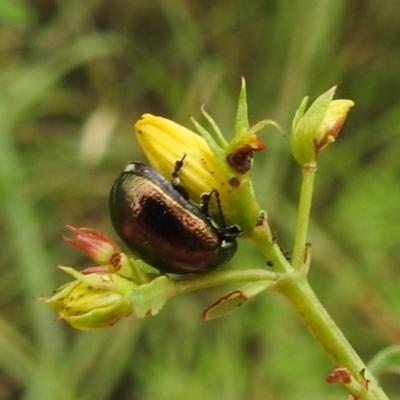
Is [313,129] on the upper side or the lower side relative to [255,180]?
upper

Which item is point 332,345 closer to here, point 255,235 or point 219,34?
point 255,235

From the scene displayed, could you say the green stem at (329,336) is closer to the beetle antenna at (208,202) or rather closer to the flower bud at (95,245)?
the beetle antenna at (208,202)

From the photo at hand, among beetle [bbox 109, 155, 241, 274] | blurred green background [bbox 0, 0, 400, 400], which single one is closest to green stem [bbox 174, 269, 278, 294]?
beetle [bbox 109, 155, 241, 274]

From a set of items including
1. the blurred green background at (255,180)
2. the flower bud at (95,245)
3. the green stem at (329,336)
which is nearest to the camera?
the green stem at (329,336)

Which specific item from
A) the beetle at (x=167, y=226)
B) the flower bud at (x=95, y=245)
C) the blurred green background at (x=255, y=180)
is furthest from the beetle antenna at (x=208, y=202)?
the blurred green background at (x=255, y=180)

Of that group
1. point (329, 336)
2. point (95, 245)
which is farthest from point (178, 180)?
point (329, 336)

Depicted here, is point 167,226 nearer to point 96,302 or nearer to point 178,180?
point 178,180
